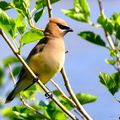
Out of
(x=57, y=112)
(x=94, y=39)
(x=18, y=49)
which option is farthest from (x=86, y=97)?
(x=18, y=49)

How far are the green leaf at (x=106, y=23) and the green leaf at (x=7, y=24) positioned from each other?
1.89 feet

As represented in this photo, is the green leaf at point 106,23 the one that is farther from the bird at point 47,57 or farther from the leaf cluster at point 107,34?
the bird at point 47,57

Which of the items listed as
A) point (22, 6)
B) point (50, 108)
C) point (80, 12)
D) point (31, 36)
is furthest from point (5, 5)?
point (50, 108)

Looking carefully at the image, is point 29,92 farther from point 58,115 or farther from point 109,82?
point 109,82

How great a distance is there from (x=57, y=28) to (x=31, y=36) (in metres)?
1.21

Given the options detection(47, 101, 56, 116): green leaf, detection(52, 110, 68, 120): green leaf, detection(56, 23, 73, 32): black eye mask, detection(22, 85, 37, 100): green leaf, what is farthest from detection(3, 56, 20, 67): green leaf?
detection(52, 110, 68, 120): green leaf

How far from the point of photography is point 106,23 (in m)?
2.54

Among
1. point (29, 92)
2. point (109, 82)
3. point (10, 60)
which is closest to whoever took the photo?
point (109, 82)

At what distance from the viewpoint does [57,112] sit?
106 inches

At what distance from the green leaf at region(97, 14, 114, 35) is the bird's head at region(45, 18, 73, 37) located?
2.52 feet

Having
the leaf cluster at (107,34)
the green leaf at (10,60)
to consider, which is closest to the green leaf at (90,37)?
the leaf cluster at (107,34)

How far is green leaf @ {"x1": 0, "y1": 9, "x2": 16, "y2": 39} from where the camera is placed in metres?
2.20

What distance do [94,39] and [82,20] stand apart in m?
0.20

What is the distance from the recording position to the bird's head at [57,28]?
3.33 metres
